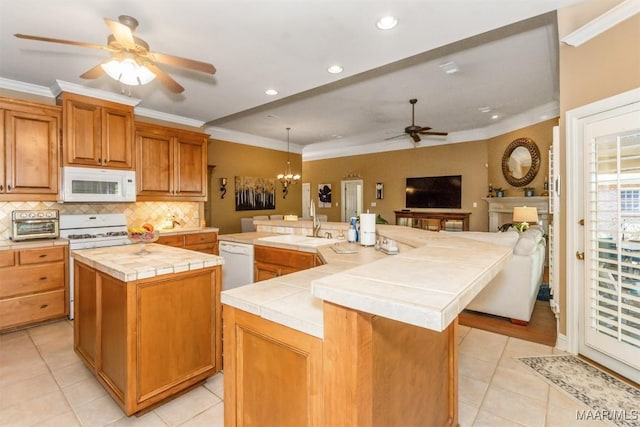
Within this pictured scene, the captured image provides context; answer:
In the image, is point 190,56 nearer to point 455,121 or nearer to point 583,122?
point 583,122

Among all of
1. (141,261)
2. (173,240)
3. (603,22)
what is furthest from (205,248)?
(603,22)

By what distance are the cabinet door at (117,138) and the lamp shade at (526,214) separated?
626 centimetres

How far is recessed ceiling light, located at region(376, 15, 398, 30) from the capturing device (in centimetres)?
228

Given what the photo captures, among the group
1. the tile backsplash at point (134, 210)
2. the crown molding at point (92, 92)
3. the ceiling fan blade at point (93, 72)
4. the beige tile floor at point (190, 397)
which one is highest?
the crown molding at point (92, 92)

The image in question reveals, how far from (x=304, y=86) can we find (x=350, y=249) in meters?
2.23

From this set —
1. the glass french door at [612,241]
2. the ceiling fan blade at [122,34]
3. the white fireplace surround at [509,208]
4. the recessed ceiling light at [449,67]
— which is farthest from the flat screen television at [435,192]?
the ceiling fan blade at [122,34]

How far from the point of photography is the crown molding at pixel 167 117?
4418mm

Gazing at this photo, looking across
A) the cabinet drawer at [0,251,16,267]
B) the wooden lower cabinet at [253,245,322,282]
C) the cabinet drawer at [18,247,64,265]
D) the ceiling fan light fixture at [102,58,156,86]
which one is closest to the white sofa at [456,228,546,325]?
the wooden lower cabinet at [253,245,322,282]

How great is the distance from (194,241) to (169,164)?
3.94ft

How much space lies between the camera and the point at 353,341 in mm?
836

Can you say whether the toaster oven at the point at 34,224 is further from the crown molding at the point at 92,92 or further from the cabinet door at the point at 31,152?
the crown molding at the point at 92,92

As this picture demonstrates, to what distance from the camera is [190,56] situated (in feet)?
9.49

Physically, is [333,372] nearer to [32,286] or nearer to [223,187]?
[32,286]

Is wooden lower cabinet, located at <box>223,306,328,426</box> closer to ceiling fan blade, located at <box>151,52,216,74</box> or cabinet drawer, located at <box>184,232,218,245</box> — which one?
ceiling fan blade, located at <box>151,52,216,74</box>
